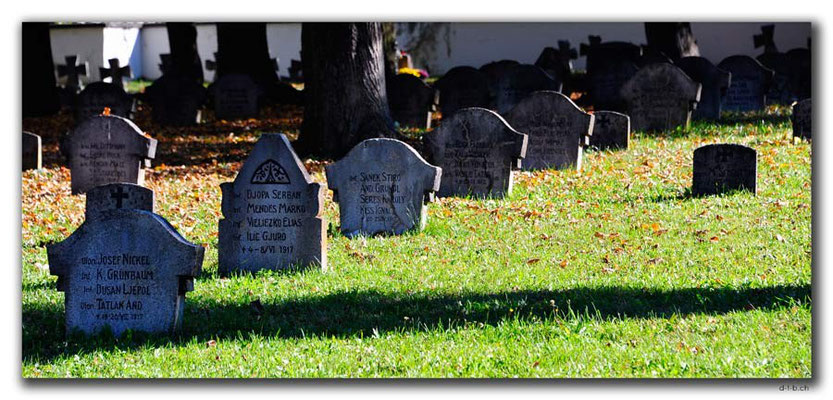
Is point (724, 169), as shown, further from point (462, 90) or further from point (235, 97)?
point (235, 97)

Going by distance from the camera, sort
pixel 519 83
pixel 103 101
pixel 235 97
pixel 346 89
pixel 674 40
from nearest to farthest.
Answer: pixel 346 89 → pixel 519 83 → pixel 103 101 → pixel 674 40 → pixel 235 97

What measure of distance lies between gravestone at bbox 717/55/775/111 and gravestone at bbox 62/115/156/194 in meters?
11.3

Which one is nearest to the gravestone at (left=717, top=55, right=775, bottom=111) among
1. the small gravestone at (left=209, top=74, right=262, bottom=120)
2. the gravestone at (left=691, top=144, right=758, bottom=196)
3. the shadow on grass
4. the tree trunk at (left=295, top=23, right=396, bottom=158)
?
the tree trunk at (left=295, top=23, right=396, bottom=158)

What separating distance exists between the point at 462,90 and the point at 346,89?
4785 mm

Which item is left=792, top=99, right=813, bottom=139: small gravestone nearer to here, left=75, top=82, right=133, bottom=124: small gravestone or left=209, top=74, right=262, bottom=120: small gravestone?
left=209, top=74, right=262, bottom=120: small gravestone

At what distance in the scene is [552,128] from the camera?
581 inches

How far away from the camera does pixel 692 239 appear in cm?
999

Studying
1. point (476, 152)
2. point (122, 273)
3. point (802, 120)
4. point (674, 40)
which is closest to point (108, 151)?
point (476, 152)

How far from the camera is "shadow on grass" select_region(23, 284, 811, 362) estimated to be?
742cm

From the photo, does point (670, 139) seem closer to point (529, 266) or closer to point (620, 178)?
point (620, 178)

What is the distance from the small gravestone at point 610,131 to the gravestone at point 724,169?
4042 millimetres

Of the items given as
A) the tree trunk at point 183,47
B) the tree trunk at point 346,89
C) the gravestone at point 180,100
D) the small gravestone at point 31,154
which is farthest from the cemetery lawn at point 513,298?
the tree trunk at point 183,47

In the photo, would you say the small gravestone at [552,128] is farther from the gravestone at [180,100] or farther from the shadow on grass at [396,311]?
the gravestone at [180,100]

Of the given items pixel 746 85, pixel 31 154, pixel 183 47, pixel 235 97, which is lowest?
pixel 31 154
